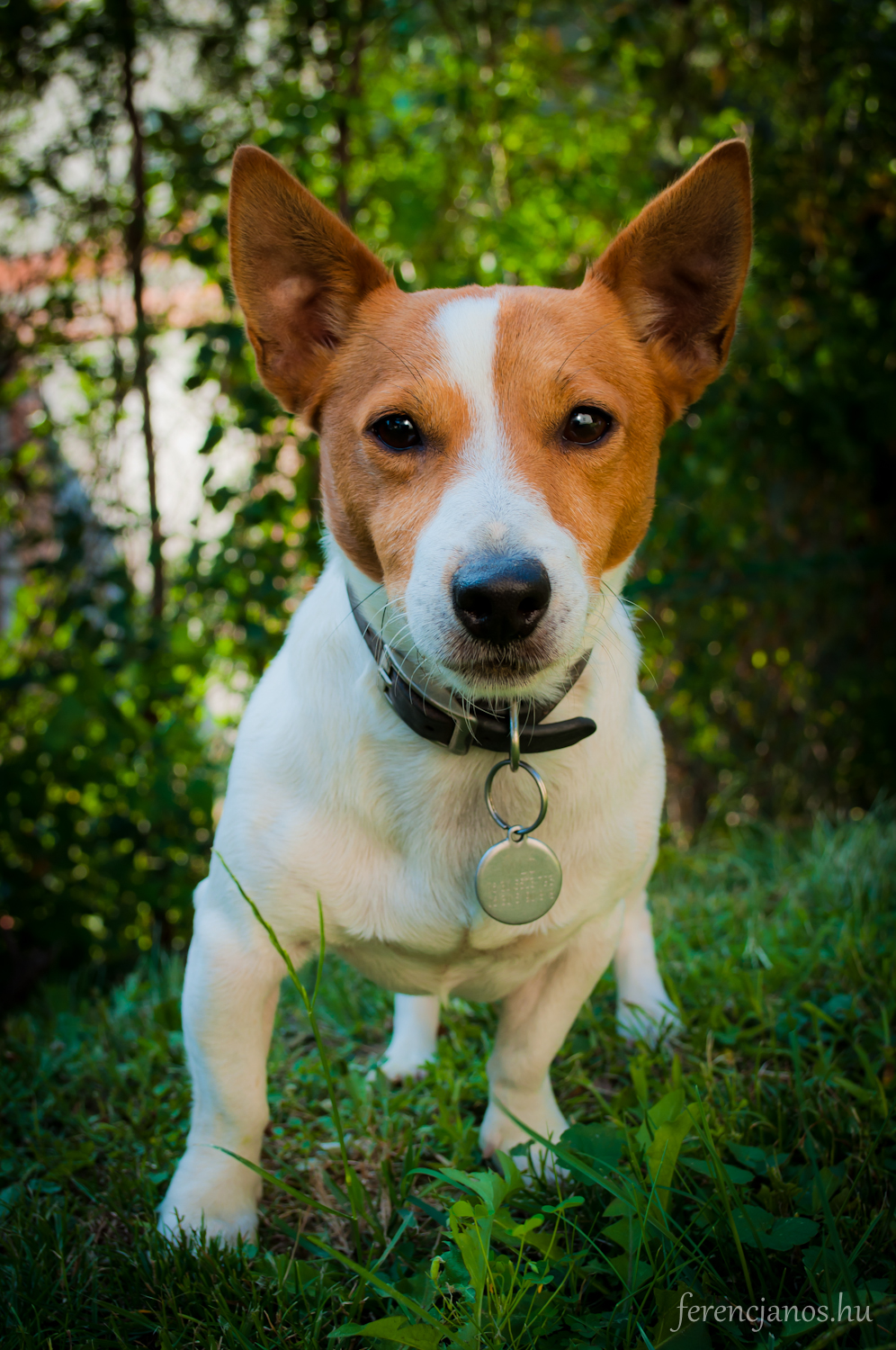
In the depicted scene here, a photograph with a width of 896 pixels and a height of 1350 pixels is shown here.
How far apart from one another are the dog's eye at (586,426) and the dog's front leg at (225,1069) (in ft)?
3.41

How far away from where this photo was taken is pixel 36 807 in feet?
11.6

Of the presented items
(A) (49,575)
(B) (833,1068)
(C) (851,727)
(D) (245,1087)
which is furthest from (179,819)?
(C) (851,727)

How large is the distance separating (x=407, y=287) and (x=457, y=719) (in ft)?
5.90

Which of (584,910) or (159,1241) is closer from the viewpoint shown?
(159,1241)

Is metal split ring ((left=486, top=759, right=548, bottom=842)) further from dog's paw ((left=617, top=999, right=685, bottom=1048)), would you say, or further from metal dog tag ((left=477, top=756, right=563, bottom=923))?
dog's paw ((left=617, top=999, right=685, bottom=1048))

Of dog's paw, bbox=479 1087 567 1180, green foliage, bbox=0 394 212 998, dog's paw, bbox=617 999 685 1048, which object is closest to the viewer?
dog's paw, bbox=479 1087 567 1180

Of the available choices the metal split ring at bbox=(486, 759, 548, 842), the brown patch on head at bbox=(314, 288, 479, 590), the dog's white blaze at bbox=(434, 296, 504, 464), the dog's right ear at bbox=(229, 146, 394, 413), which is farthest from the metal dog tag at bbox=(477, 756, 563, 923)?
the dog's right ear at bbox=(229, 146, 394, 413)

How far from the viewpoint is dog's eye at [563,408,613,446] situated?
174 cm

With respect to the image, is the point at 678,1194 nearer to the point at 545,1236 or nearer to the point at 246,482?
the point at 545,1236

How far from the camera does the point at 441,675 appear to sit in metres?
1.63

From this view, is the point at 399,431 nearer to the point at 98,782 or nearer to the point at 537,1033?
the point at 537,1033

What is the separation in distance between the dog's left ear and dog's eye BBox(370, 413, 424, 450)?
1.93ft

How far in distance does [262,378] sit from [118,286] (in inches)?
92.5

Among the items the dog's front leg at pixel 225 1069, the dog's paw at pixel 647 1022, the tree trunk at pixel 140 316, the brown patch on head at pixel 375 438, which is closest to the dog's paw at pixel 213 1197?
the dog's front leg at pixel 225 1069
